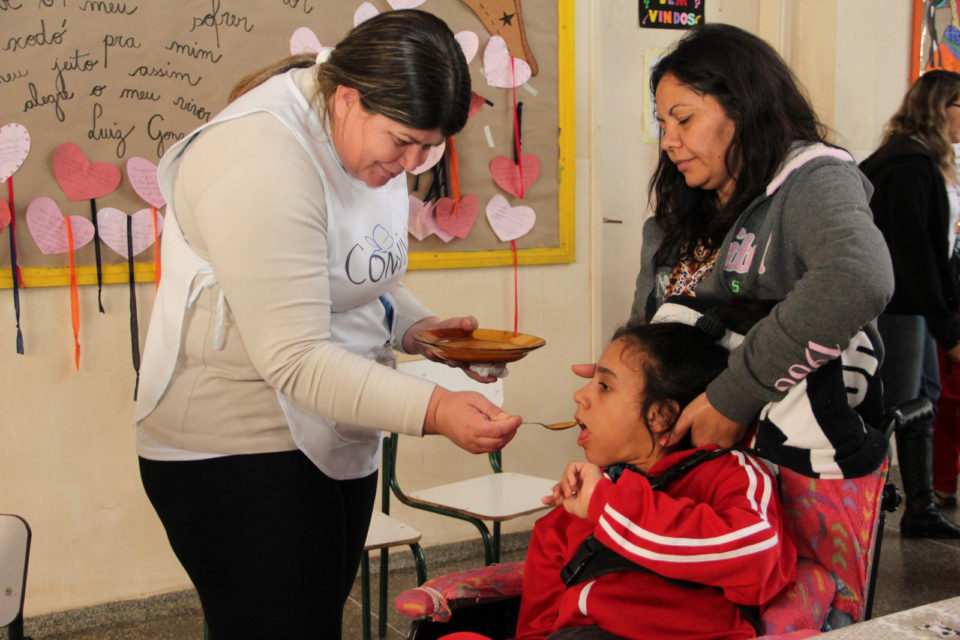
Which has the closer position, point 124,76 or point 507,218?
point 124,76

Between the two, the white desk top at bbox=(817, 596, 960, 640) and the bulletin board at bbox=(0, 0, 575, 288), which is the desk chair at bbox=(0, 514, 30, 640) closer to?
the white desk top at bbox=(817, 596, 960, 640)

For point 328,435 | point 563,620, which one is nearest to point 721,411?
point 563,620

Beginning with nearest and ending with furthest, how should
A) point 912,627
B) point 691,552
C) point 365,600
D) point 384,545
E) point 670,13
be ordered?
point 912,627 → point 691,552 → point 384,545 → point 365,600 → point 670,13

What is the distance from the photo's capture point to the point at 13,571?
52.2 inches

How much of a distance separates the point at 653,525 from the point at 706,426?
8.7 inches

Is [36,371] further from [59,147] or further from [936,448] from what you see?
[936,448]

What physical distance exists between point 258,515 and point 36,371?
5.01ft

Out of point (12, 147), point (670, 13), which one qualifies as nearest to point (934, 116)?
point (670, 13)

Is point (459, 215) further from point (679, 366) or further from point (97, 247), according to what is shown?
point (679, 366)

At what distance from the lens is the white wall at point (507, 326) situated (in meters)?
2.48

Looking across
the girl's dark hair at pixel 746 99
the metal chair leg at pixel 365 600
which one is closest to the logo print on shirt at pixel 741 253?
the girl's dark hair at pixel 746 99

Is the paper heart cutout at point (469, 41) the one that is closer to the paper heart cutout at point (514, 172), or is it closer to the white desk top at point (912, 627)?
the paper heart cutout at point (514, 172)

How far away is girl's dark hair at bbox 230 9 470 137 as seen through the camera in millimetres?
1189

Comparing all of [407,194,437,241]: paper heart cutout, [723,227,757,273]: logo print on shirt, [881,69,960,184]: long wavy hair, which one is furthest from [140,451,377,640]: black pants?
[881,69,960,184]: long wavy hair
